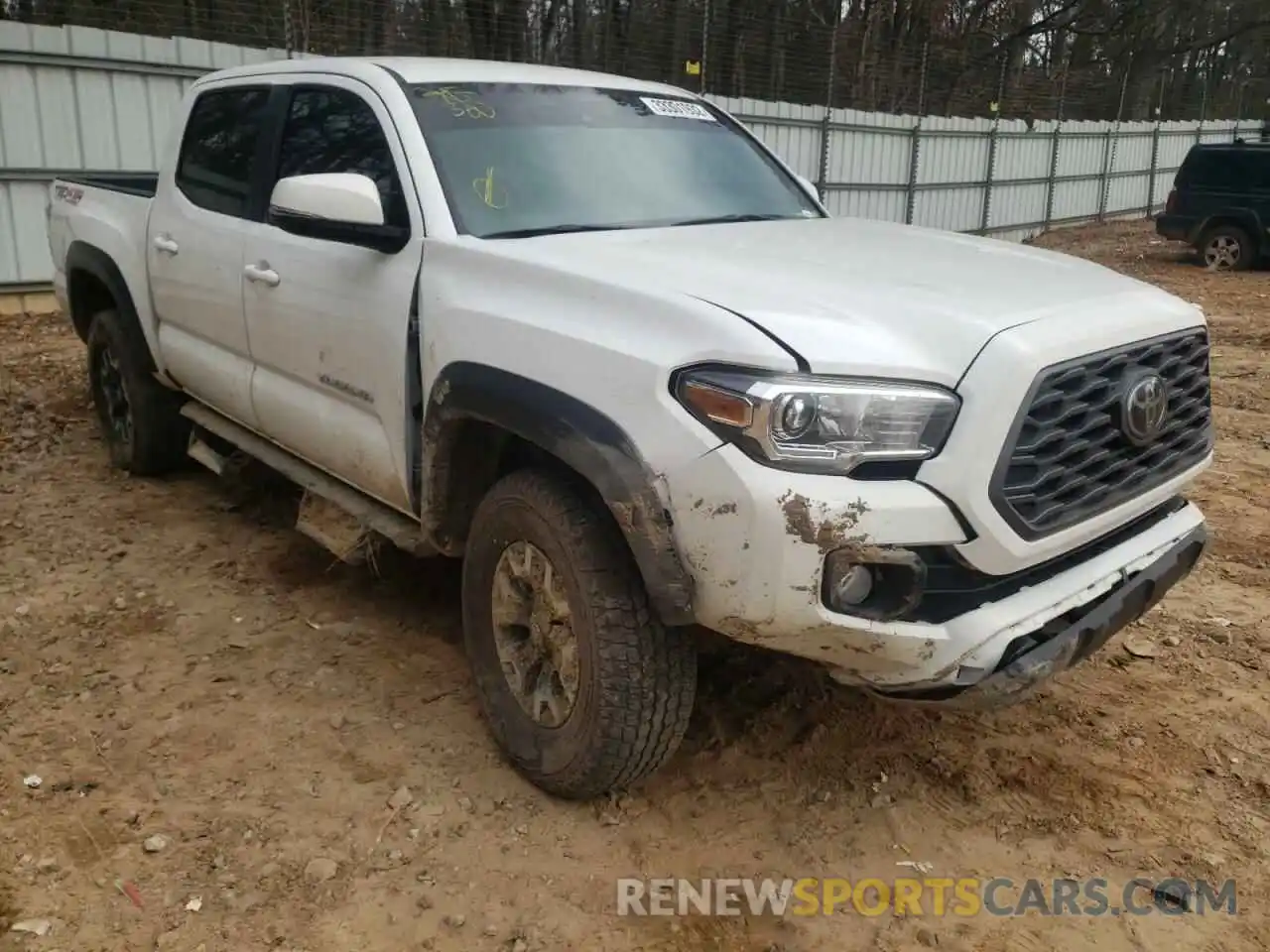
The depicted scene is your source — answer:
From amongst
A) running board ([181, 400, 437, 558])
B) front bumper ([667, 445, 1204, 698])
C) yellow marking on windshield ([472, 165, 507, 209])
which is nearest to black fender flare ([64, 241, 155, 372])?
running board ([181, 400, 437, 558])

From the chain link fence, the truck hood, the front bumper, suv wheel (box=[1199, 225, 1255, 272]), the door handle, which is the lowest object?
suv wheel (box=[1199, 225, 1255, 272])

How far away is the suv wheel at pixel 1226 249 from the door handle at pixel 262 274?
14.5m

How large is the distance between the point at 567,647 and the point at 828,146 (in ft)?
45.5

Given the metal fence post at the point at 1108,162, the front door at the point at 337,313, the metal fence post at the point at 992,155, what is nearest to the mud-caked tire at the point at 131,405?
the front door at the point at 337,313

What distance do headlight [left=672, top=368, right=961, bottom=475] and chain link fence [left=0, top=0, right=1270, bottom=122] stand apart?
31.9 feet

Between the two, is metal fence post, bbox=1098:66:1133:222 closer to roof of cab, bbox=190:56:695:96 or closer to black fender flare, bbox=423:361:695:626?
roof of cab, bbox=190:56:695:96

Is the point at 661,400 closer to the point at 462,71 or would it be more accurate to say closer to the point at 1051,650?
the point at 1051,650

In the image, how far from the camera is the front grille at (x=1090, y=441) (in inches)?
97.0

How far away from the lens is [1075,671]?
3.85 meters

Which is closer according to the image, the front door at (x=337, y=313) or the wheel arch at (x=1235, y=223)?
the front door at (x=337, y=313)

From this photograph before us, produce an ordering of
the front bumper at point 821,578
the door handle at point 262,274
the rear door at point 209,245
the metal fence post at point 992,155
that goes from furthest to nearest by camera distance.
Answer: the metal fence post at point 992,155, the rear door at point 209,245, the door handle at point 262,274, the front bumper at point 821,578

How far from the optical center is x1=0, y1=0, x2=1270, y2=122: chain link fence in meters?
10.7

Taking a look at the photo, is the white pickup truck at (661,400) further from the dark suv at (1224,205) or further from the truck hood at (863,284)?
the dark suv at (1224,205)

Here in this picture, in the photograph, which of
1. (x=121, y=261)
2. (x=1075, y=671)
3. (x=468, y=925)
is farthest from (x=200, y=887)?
(x=121, y=261)
